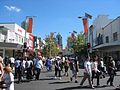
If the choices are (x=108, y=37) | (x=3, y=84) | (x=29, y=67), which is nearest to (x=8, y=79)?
(x=3, y=84)

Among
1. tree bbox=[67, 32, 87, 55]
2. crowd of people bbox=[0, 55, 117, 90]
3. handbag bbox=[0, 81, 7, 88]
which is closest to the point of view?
handbag bbox=[0, 81, 7, 88]

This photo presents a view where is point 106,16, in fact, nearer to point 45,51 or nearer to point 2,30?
point 45,51

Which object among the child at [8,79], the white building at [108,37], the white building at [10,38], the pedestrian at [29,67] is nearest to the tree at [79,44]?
the white building at [108,37]

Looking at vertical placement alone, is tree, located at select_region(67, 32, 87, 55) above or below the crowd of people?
above

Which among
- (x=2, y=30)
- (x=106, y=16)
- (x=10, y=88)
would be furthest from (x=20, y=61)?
(x=106, y=16)

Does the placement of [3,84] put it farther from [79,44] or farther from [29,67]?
[79,44]

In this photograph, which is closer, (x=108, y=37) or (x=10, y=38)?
(x=10, y=38)

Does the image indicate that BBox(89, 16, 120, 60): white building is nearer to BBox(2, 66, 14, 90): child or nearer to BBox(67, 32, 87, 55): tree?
BBox(67, 32, 87, 55): tree

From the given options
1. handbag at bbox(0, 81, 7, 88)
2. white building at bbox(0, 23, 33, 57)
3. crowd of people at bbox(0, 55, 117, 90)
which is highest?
white building at bbox(0, 23, 33, 57)

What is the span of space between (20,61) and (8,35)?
31.8m

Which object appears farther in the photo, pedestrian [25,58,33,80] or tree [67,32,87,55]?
tree [67,32,87,55]

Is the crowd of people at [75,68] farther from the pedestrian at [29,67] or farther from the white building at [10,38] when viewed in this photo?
the white building at [10,38]

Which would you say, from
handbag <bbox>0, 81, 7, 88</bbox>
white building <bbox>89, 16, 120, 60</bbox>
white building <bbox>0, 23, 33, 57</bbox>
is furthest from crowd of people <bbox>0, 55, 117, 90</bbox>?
white building <bbox>89, 16, 120, 60</bbox>

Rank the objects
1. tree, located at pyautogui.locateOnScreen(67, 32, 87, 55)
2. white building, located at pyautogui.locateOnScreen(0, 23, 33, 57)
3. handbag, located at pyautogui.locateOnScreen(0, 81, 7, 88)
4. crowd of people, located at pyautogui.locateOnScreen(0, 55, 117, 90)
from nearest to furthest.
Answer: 1. handbag, located at pyautogui.locateOnScreen(0, 81, 7, 88)
2. crowd of people, located at pyautogui.locateOnScreen(0, 55, 117, 90)
3. white building, located at pyautogui.locateOnScreen(0, 23, 33, 57)
4. tree, located at pyautogui.locateOnScreen(67, 32, 87, 55)
